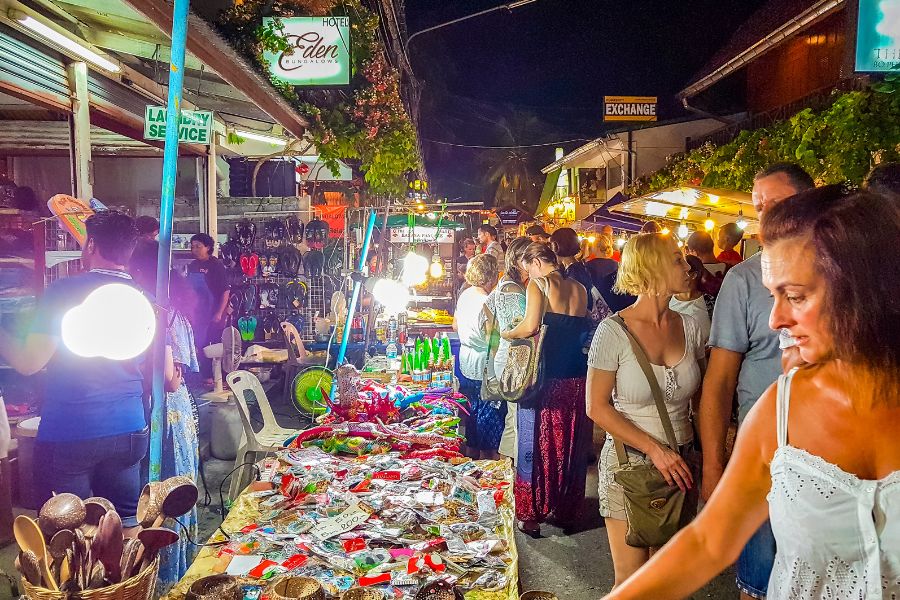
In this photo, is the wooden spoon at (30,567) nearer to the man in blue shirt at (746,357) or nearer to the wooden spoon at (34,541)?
the wooden spoon at (34,541)

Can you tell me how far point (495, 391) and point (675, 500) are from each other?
271 centimetres

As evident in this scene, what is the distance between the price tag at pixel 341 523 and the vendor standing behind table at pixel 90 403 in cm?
145

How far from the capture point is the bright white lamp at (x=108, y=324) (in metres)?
2.35

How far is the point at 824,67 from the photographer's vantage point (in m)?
14.7

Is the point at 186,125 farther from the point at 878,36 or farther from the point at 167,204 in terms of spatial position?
the point at 878,36

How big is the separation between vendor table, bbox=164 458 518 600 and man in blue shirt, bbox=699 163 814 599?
999mm

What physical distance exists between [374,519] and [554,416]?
2767 mm

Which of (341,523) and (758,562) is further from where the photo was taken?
(341,523)

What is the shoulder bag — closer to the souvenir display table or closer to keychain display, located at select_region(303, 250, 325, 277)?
the souvenir display table

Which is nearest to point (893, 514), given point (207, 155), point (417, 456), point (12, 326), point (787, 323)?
point (787, 323)

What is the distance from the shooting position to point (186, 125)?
5.23 meters

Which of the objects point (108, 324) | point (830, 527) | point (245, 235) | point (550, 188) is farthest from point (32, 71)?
point (550, 188)

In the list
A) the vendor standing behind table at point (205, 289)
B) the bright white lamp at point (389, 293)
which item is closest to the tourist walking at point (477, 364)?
the bright white lamp at point (389, 293)

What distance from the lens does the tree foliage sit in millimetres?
8141
